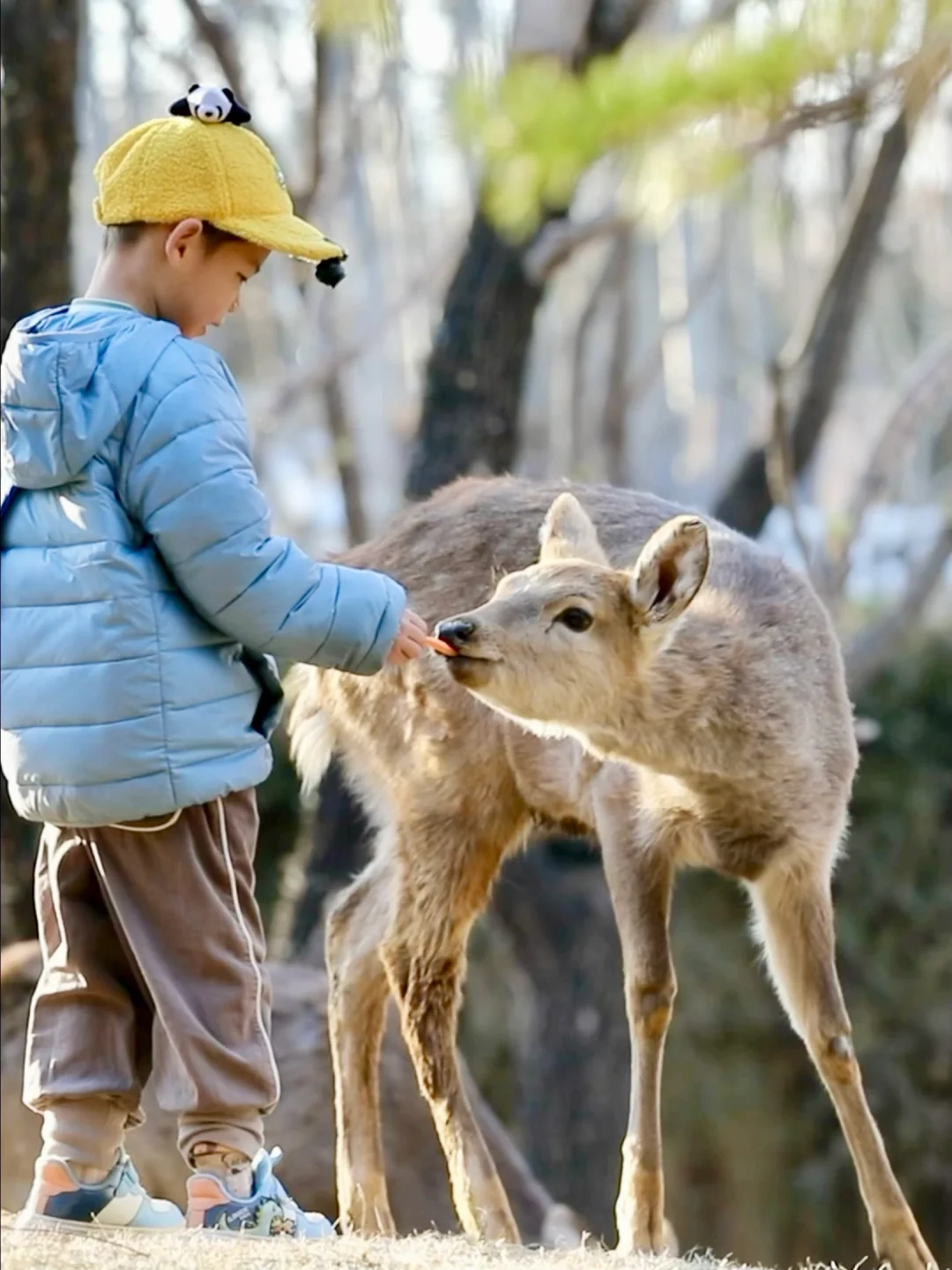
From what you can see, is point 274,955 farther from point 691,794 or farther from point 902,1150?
point 691,794

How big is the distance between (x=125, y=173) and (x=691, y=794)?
2201mm

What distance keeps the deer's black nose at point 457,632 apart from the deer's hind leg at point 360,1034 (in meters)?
1.27

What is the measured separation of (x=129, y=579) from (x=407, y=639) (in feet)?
1.93

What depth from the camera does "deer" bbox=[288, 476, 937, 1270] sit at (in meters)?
5.26

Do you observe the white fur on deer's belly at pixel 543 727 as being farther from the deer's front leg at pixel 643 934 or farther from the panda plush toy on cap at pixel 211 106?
the panda plush toy on cap at pixel 211 106

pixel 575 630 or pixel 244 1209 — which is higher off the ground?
pixel 575 630

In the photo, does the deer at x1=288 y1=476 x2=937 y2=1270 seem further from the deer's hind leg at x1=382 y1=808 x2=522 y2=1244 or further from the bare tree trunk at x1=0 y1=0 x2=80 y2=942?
the bare tree trunk at x1=0 y1=0 x2=80 y2=942

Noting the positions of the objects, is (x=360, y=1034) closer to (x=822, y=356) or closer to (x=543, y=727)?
(x=543, y=727)

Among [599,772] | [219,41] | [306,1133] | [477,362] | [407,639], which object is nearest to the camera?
[407,639]

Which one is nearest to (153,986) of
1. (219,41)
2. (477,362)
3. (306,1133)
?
(306,1133)

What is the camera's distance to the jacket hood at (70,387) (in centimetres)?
404

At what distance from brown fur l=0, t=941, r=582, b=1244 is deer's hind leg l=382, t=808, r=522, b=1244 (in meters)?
1.40

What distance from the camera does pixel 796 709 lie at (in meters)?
5.54

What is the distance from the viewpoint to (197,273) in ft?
14.1
